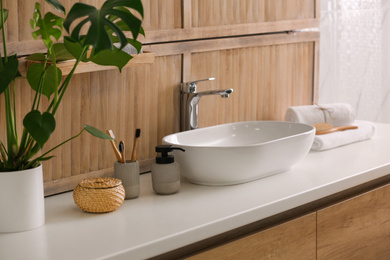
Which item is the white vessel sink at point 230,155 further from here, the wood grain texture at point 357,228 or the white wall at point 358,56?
the white wall at point 358,56

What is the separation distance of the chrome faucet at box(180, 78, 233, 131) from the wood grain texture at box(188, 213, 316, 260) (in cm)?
49

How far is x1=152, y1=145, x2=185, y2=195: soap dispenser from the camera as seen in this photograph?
1767mm

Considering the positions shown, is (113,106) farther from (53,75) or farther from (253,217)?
(253,217)

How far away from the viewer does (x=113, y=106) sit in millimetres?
1890

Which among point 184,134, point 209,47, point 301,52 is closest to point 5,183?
point 184,134

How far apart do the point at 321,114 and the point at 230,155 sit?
76 cm

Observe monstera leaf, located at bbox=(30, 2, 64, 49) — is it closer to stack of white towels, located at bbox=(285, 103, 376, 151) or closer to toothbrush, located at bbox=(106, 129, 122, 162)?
toothbrush, located at bbox=(106, 129, 122, 162)

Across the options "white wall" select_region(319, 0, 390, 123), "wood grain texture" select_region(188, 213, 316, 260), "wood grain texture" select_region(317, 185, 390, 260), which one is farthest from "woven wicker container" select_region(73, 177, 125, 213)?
"white wall" select_region(319, 0, 390, 123)

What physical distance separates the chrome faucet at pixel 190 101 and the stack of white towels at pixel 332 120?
16.7 inches

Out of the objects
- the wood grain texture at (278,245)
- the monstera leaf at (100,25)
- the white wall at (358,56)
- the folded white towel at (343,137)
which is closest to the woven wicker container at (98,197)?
the wood grain texture at (278,245)

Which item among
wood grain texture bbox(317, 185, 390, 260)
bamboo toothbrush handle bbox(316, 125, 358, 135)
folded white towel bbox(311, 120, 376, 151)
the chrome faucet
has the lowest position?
wood grain texture bbox(317, 185, 390, 260)

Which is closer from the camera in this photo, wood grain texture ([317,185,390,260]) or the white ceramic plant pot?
the white ceramic plant pot

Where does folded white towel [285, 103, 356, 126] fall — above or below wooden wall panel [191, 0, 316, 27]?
below

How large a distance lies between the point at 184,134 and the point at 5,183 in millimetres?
693
